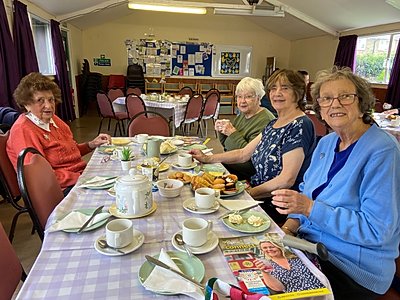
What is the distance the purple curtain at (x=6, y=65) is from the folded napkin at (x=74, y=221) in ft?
11.0

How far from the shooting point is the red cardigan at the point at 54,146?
1.79 m

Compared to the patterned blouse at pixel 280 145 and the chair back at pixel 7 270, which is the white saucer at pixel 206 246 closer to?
the chair back at pixel 7 270

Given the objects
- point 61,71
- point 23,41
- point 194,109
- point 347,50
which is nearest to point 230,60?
point 347,50

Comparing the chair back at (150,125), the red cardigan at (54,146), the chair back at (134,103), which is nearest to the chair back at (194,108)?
the chair back at (134,103)

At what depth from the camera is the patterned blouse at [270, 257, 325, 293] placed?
80 centimetres

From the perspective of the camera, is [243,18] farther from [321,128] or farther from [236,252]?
[236,252]

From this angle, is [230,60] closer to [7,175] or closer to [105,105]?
[105,105]

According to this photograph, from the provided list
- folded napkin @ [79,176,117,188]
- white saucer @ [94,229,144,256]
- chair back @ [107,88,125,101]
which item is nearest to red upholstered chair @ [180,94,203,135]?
chair back @ [107,88,125,101]

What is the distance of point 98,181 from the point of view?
59.0 inches

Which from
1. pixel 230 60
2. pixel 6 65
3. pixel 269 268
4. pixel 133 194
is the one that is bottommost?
pixel 269 268

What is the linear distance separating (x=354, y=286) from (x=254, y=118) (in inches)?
57.5

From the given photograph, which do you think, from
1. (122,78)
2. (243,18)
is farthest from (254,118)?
(243,18)

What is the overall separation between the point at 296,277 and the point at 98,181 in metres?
1.05

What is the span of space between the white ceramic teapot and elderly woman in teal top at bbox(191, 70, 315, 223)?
77cm
